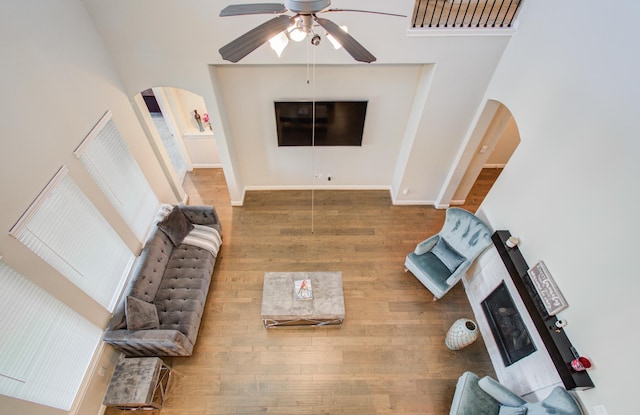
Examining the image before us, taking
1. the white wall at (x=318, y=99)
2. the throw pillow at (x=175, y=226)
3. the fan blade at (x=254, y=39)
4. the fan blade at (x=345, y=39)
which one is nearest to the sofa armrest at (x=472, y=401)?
the fan blade at (x=345, y=39)

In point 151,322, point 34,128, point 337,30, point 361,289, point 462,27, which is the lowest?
point 151,322

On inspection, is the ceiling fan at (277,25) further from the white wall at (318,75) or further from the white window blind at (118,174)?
the white window blind at (118,174)

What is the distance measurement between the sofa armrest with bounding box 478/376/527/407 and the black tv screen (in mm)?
3792

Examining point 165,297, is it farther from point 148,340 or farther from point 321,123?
point 321,123

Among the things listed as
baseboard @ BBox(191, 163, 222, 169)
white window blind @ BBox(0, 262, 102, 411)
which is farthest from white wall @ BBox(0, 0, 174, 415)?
baseboard @ BBox(191, 163, 222, 169)

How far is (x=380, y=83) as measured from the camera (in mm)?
4703

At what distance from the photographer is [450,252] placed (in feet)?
15.0

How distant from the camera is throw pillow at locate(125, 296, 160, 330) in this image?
11.8 ft

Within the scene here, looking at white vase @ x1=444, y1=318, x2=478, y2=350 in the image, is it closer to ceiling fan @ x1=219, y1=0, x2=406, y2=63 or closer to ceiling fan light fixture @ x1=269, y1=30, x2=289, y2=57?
ceiling fan @ x1=219, y1=0, x2=406, y2=63

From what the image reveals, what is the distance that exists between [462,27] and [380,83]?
4.19 ft

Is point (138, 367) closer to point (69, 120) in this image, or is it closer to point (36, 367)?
point (36, 367)

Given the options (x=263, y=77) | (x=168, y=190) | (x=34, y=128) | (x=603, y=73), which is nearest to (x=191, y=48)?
(x=263, y=77)

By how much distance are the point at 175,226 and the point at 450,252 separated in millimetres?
4094

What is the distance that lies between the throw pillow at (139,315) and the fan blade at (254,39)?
3185 mm
